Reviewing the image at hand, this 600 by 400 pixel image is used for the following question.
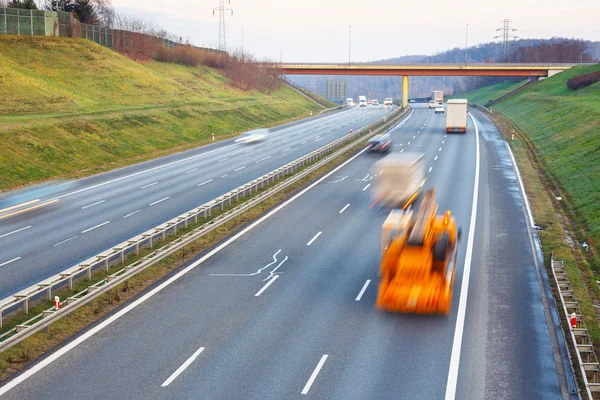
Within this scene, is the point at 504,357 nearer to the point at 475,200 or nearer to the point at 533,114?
the point at 475,200

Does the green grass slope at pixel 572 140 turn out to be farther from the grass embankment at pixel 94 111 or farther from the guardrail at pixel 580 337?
the grass embankment at pixel 94 111

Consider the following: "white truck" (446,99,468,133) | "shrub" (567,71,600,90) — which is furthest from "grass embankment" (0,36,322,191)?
"shrub" (567,71,600,90)

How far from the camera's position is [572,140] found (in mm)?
55719

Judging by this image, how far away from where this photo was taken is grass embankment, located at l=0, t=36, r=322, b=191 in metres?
51.4

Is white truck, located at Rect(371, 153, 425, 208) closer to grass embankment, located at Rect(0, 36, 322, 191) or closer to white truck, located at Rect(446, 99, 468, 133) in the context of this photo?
grass embankment, located at Rect(0, 36, 322, 191)

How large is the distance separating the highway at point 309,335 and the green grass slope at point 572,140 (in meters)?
8.07

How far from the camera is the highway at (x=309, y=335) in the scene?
15320 mm

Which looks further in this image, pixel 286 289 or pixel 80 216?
pixel 80 216

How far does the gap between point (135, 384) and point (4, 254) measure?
13.4 m

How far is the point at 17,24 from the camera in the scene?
293 feet

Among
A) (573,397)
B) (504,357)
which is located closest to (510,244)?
(504,357)

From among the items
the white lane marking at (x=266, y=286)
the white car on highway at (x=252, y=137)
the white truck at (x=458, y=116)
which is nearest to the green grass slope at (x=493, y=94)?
the white truck at (x=458, y=116)

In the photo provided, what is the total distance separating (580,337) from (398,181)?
901 inches

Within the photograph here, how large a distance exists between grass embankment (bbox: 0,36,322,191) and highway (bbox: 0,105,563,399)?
80.7 feet
